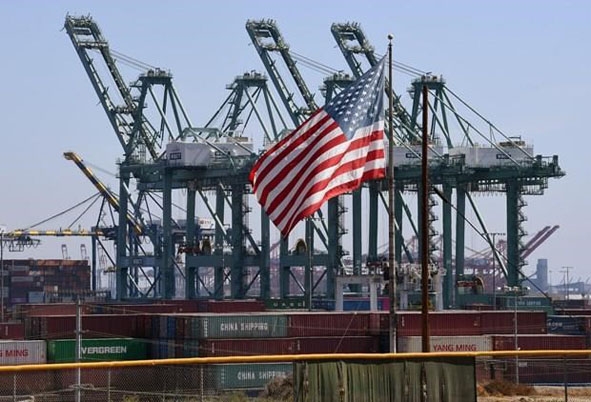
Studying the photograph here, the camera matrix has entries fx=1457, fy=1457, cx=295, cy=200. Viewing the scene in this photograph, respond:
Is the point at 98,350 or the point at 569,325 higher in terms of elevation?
the point at 98,350

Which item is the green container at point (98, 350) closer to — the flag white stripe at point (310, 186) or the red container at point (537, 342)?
the red container at point (537, 342)

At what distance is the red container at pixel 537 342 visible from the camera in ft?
190

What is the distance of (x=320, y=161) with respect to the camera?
24641 millimetres

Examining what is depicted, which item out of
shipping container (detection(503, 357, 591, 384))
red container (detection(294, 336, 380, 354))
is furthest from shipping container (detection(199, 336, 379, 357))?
shipping container (detection(503, 357, 591, 384))

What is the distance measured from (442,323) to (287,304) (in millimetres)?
38609

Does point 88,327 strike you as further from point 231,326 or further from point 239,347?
point 239,347

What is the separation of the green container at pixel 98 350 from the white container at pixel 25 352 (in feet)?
1.04

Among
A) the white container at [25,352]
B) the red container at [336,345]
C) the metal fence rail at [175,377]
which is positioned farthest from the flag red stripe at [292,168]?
the red container at [336,345]

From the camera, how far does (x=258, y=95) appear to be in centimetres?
11894

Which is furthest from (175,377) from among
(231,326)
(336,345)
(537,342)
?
(537,342)

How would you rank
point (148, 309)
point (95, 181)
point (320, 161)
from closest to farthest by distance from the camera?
point (320, 161) → point (148, 309) → point (95, 181)

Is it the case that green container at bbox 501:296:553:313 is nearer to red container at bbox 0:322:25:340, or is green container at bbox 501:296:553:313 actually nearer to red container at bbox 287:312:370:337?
red container at bbox 0:322:25:340

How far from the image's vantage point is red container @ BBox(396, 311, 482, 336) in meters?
57.5

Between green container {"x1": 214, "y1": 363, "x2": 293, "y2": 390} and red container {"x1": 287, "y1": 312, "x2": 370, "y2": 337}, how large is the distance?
2038cm
